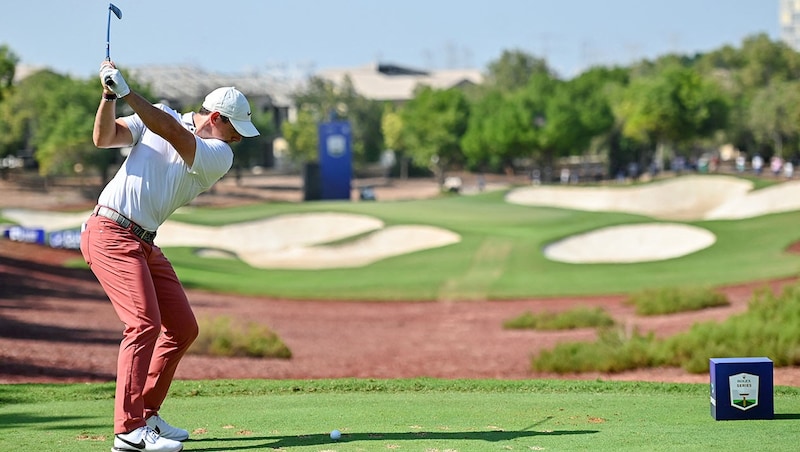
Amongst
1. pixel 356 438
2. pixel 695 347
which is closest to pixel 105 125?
pixel 356 438

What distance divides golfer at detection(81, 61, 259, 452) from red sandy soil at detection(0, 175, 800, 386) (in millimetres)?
8684

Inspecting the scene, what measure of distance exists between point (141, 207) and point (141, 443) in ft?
5.08

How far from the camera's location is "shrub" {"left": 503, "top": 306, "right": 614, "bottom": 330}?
24.3 metres

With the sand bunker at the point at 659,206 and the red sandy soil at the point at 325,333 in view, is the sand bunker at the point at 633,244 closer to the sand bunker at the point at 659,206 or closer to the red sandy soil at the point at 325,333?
the sand bunker at the point at 659,206

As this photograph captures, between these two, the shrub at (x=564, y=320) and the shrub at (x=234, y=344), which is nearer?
the shrub at (x=234, y=344)

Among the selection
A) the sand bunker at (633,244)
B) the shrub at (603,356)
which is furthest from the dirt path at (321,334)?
the sand bunker at (633,244)

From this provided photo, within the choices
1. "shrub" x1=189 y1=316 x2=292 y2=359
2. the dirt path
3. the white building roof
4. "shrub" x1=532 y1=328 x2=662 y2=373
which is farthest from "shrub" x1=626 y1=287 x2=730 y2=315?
the white building roof

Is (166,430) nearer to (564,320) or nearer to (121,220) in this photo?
(121,220)

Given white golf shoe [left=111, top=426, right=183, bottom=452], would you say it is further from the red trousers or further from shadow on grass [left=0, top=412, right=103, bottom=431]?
shadow on grass [left=0, top=412, right=103, bottom=431]

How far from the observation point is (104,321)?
78.4ft

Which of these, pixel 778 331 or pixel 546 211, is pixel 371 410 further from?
pixel 546 211

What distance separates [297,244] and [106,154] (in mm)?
29706

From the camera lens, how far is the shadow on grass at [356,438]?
747 centimetres

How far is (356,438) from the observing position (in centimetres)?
772
